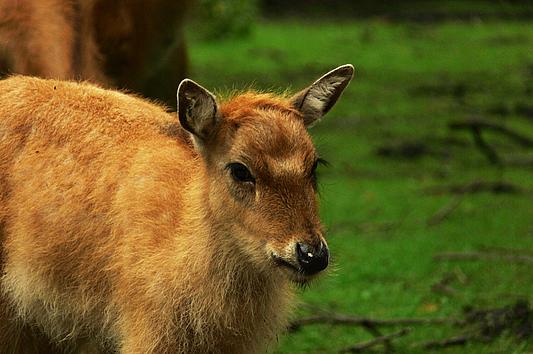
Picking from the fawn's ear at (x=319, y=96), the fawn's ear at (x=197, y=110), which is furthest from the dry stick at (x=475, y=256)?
the fawn's ear at (x=197, y=110)

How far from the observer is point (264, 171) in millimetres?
4477

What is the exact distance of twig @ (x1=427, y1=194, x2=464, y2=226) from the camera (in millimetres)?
9242

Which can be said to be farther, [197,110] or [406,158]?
[406,158]

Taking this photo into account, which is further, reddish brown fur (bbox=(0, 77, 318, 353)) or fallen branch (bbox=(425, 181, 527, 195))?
fallen branch (bbox=(425, 181, 527, 195))

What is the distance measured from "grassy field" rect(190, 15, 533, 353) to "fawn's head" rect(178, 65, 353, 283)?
0.28m

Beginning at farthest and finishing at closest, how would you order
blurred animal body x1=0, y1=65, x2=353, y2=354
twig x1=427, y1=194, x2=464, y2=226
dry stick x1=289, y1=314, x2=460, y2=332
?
twig x1=427, y1=194, x2=464, y2=226, dry stick x1=289, y1=314, x2=460, y2=332, blurred animal body x1=0, y1=65, x2=353, y2=354

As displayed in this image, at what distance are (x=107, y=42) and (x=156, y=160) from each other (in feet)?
9.58

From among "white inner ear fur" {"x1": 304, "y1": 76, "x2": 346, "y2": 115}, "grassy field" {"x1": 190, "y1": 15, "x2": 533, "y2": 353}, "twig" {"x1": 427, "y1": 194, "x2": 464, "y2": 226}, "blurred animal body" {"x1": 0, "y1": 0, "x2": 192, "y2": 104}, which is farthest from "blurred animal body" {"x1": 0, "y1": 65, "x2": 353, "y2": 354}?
"twig" {"x1": 427, "y1": 194, "x2": 464, "y2": 226}

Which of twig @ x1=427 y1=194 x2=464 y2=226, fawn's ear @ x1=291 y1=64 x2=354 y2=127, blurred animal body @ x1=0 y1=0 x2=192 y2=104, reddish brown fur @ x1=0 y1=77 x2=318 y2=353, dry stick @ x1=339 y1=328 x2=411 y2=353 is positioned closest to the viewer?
reddish brown fur @ x1=0 y1=77 x2=318 y2=353

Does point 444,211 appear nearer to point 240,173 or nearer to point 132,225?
point 132,225

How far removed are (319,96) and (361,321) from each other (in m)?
2.13

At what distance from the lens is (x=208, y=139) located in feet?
15.4

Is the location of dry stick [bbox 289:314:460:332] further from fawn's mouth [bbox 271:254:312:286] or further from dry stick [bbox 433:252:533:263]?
fawn's mouth [bbox 271:254:312:286]

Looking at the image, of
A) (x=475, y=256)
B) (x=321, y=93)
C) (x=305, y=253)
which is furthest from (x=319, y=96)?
(x=475, y=256)
